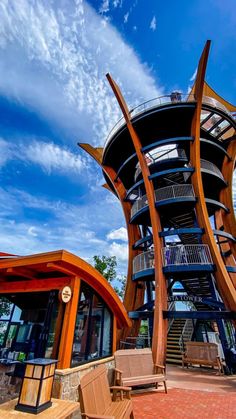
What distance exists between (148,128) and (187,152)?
3295mm

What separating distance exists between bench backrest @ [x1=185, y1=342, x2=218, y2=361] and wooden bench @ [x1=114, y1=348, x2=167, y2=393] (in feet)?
11.6

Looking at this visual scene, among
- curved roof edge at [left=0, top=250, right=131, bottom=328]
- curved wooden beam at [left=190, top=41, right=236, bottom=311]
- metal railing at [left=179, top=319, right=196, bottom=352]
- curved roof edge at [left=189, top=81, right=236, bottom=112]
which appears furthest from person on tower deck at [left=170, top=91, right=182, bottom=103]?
metal railing at [left=179, top=319, right=196, bottom=352]

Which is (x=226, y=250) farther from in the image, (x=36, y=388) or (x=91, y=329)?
Result: (x=36, y=388)

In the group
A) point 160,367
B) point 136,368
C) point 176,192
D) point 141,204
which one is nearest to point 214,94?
point 176,192

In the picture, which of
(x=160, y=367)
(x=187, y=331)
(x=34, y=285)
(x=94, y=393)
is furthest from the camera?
(x=187, y=331)

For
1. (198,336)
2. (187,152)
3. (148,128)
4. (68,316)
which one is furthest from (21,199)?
(198,336)

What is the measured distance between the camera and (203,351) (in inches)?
366

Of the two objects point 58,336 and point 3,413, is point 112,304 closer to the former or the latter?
point 58,336

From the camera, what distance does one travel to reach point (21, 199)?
60.3 ft

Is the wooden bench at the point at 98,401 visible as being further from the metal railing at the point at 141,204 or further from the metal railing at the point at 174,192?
the metal railing at the point at 141,204

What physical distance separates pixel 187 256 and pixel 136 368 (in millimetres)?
5863

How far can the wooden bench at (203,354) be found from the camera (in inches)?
350

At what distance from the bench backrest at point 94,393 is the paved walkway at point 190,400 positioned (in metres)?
1.63

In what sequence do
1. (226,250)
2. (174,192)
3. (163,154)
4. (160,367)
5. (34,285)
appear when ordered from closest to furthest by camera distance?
(34,285)
(160,367)
(174,192)
(226,250)
(163,154)
